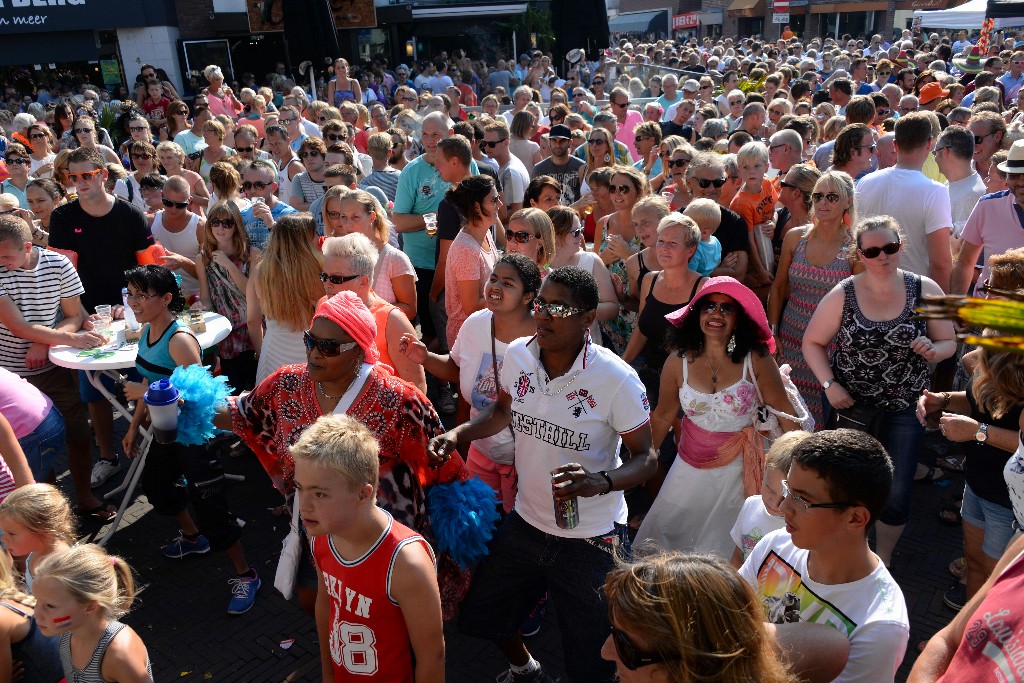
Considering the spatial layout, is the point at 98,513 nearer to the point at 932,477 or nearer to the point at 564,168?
the point at 564,168

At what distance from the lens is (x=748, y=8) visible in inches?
1716

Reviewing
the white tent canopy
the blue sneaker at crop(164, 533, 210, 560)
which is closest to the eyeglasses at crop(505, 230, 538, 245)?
the blue sneaker at crop(164, 533, 210, 560)

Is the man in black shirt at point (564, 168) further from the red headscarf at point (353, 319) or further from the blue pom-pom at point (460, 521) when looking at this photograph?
the blue pom-pom at point (460, 521)

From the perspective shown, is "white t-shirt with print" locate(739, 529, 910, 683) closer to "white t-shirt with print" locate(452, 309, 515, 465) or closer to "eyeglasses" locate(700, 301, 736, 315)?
"eyeglasses" locate(700, 301, 736, 315)

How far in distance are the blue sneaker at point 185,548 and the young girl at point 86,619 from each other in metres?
2.02

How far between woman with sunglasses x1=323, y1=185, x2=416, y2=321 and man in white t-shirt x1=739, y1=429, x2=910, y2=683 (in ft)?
10.3

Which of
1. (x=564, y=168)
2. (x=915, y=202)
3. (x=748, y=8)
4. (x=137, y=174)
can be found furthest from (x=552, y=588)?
(x=748, y=8)

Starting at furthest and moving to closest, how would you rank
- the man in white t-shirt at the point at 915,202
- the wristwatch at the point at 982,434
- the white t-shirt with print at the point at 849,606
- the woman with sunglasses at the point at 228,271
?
the woman with sunglasses at the point at 228,271 → the man in white t-shirt at the point at 915,202 → the wristwatch at the point at 982,434 → the white t-shirt with print at the point at 849,606

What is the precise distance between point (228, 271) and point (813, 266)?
381cm

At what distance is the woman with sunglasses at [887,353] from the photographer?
3.92 m

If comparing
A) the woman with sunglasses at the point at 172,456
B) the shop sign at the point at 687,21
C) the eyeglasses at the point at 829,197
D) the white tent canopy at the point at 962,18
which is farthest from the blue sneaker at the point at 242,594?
the shop sign at the point at 687,21

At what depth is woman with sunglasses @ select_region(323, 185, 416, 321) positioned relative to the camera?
197 inches

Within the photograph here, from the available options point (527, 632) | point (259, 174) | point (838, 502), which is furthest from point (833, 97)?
point (838, 502)

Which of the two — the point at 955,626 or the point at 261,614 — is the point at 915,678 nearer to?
the point at 955,626
